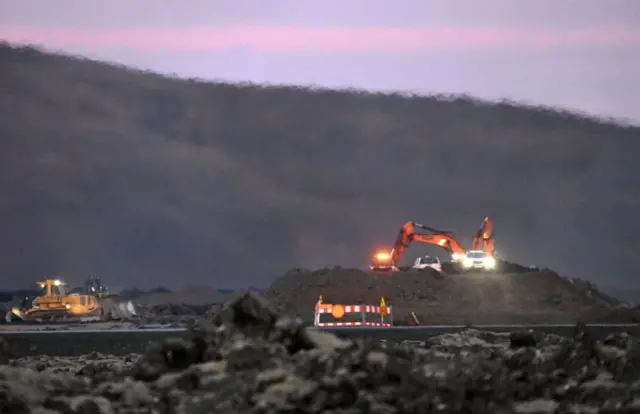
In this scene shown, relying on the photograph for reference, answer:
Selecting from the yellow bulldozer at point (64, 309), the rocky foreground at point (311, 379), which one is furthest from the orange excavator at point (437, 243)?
the rocky foreground at point (311, 379)

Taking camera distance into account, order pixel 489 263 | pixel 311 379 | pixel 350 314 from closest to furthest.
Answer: pixel 311 379 < pixel 350 314 < pixel 489 263

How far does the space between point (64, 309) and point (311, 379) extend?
40.4 meters

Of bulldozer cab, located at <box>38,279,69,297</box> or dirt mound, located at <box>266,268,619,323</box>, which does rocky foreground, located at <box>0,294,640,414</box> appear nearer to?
dirt mound, located at <box>266,268,619,323</box>

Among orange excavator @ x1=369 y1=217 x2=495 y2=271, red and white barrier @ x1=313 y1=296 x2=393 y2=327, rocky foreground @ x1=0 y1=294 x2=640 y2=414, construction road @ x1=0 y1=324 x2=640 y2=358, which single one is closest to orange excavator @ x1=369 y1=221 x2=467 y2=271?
orange excavator @ x1=369 y1=217 x2=495 y2=271

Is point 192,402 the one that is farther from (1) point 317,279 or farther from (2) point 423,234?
(2) point 423,234

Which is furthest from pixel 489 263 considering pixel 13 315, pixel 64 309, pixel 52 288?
pixel 13 315

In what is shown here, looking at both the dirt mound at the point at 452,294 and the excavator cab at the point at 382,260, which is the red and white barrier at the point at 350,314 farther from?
the excavator cab at the point at 382,260

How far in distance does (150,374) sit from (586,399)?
4.98 metres

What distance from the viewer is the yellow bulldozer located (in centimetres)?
5138

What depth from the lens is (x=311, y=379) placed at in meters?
12.7

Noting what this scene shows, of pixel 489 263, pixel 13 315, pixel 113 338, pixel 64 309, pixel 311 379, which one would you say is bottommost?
pixel 13 315

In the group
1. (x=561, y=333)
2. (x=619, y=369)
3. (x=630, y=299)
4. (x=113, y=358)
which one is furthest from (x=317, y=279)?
(x=619, y=369)

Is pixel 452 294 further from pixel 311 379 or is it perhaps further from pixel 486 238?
pixel 311 379

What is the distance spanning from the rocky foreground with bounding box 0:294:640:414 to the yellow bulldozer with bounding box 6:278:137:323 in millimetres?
35077
